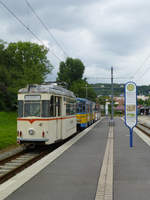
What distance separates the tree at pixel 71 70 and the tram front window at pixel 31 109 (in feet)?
187

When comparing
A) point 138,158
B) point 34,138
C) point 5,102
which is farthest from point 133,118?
point 5,102

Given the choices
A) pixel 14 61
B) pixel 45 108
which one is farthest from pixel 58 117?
pixel 14 61

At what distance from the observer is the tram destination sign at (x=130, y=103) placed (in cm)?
1376

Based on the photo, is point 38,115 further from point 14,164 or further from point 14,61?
point 14,61

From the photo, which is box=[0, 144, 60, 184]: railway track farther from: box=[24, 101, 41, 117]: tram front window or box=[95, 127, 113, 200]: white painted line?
box=[95, 127, 113, 200]: white painted line

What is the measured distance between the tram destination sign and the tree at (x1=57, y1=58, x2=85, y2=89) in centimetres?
5641

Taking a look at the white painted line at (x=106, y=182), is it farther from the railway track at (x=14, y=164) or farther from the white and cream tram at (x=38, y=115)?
the white and cream tram at (x=38, y=115)

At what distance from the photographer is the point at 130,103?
545 inches

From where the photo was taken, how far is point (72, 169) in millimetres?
8391

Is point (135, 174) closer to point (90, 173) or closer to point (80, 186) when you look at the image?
point (90, 173)

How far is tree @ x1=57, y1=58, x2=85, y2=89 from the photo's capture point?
70369 mm

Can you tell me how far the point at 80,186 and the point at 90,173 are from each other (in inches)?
56.9

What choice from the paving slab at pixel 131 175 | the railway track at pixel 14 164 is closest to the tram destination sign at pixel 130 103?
the paving slab at pixel 131 175

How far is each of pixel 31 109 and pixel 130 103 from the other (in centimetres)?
479
